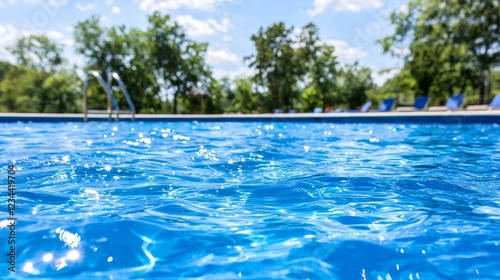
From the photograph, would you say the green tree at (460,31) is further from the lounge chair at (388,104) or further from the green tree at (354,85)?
the green tree at (354,85)

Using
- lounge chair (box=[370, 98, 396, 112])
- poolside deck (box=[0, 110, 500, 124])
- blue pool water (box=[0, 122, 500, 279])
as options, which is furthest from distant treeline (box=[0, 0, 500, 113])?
blue pool water (box=[0, 122, 500, 279])

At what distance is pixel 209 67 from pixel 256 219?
3044 centimetres

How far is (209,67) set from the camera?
104 ft

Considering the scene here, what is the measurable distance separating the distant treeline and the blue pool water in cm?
2494

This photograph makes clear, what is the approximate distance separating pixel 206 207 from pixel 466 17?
26967mm

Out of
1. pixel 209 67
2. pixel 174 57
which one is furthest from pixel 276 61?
pixel 174 57

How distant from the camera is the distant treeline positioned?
1014 inches

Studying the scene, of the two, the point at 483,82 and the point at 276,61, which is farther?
the point at 276,61

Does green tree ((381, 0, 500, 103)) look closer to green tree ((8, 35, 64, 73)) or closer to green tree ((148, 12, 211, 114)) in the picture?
green tree ((148, 12, 211, 114))

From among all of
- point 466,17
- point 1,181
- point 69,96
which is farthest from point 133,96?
point 1,181

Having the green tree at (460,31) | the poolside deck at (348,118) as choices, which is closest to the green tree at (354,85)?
the green tree at (460,31)

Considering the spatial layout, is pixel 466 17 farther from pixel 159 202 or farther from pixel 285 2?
pixel 159 202

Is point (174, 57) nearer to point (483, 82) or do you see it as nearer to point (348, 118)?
point (348, 118)

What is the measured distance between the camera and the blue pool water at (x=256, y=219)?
5.45 feet
